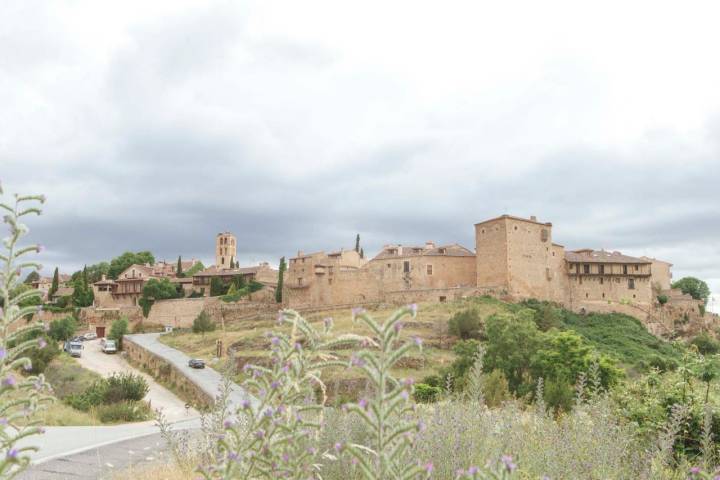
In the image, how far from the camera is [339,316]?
45188 millimetres

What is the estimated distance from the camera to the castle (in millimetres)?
50822

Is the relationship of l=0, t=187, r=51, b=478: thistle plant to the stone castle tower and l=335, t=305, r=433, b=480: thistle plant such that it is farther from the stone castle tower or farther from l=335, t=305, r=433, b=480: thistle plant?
the stone castle tower

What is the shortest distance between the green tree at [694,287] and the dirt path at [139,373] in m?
70.2

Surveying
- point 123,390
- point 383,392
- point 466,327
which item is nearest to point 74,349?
point 123,390

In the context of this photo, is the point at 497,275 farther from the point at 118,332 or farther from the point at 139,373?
the point at 118,332

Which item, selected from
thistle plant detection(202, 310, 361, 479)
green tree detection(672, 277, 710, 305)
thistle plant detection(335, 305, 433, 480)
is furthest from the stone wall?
green tree detection(672, 277, 710, 305)

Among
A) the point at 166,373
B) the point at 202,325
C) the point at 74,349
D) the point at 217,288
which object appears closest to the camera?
the point at 166,373

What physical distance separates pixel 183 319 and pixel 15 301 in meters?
60.6

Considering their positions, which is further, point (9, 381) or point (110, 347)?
point (110, 347)

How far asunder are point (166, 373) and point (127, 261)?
5572cm

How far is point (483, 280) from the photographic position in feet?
170

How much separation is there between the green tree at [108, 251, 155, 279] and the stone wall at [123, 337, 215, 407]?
35.3 m

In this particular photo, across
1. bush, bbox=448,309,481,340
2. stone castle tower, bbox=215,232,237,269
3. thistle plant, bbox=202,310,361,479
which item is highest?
stone castle tower, bbox=215,232,237,269

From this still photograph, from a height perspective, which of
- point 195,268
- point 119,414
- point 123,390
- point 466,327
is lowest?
point 119,414
